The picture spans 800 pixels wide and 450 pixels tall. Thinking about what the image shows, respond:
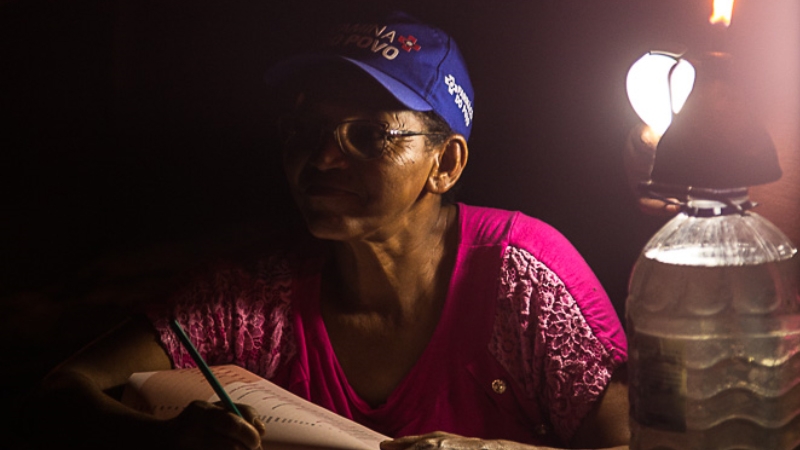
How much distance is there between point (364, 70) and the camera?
1.82m

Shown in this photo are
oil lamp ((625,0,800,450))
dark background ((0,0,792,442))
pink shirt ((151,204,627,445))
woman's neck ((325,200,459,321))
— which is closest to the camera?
oil lamp ((625,0,800,450))

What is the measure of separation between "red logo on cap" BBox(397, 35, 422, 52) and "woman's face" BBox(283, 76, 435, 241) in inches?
5.1

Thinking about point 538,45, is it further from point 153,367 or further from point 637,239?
point 153,367

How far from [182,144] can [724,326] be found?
60.0 inches

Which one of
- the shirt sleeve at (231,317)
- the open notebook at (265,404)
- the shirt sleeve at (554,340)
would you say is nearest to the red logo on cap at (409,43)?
the shirt sleeve at (554,340)

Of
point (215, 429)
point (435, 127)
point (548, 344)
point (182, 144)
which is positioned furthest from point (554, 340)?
point (182, 144)

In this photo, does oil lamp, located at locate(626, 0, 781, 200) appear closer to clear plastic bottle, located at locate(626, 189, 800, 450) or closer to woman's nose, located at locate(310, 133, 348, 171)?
clear plastic bottle, located at locate(626, 189, 800, 450)

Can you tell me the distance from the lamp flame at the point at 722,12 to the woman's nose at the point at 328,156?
81 cm

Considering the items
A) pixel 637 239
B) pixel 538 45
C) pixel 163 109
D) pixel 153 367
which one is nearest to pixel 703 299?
pixel 637 239

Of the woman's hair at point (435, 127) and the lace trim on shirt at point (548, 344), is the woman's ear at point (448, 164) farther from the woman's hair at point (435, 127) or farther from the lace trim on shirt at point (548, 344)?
the lace trim on shirt at point (548, 344)

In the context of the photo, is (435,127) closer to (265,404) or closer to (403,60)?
(403,60)

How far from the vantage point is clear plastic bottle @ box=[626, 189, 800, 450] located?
1.46 meters

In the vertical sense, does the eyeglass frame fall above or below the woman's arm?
above

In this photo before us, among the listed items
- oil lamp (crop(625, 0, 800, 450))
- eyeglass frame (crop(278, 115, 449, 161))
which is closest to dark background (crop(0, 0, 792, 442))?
eyeglass frame (crop(278, 115, 449, 161))
